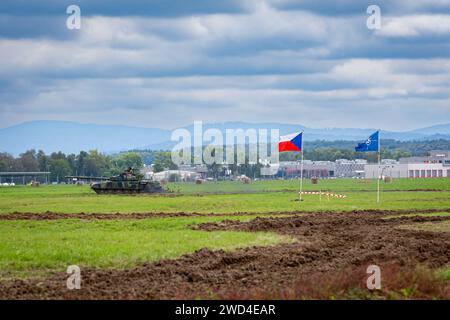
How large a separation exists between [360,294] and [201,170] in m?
155

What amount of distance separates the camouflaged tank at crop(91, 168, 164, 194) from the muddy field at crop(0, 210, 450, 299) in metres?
53.4

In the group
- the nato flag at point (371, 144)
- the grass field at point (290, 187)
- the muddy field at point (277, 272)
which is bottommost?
the muddy field at point (277, 272)

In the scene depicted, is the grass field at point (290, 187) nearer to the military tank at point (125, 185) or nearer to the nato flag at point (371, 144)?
the military tank at point (125, 185)

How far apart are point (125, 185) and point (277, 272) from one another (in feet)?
212

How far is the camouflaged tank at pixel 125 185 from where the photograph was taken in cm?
8444

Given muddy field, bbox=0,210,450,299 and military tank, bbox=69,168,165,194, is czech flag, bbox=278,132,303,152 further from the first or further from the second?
muddy field, bbox=0,210,450,299

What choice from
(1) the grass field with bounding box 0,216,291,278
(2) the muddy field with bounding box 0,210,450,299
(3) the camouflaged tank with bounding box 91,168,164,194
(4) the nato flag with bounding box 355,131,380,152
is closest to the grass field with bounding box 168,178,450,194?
(3) the camouflaged tank with bounding box 91,168,164,194

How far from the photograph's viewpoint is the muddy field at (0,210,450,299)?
17.7 m

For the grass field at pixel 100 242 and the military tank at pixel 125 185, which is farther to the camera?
the military tank at pixel 125 185

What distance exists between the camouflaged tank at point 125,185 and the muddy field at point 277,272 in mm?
53378

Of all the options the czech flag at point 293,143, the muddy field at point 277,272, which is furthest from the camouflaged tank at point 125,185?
the muddy field at point 277,272

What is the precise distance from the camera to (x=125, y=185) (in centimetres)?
→ 8500
